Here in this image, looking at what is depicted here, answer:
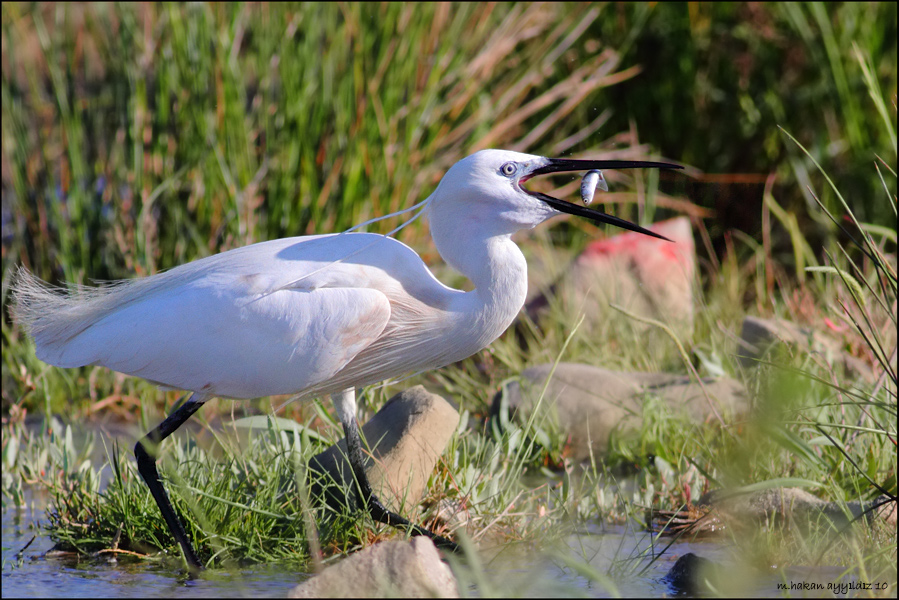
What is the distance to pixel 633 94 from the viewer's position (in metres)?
6.89

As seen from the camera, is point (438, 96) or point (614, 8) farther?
point (614, 8)

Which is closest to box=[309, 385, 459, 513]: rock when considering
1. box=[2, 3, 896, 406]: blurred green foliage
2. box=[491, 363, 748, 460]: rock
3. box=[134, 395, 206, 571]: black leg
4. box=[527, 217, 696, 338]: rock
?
box=[134, 395, 206, 571]: black leg

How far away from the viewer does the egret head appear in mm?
2971

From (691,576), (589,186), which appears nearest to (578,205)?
(589,186)

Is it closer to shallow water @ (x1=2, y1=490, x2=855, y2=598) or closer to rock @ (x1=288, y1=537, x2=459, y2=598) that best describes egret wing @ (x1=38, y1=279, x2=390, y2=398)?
shallow water @ (x1=2, y1=490, x2=855, y2=598)

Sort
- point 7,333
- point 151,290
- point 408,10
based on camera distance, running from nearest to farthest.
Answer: point 151,290
point 7,333
point 408,10

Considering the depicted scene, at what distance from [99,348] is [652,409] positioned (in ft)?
6.51

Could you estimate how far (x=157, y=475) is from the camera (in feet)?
10.5

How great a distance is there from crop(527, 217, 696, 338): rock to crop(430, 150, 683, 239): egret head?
6.99 ft

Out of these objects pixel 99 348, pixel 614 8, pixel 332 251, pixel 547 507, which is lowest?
pixel 547 507

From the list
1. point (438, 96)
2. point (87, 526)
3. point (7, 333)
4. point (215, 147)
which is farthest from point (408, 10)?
point (87, 526)

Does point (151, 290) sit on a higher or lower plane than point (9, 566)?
higher

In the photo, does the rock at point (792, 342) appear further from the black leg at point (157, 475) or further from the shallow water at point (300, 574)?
the black leg at point (157, 475)

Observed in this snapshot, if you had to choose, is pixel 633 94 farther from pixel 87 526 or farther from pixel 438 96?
pixel 87 526
